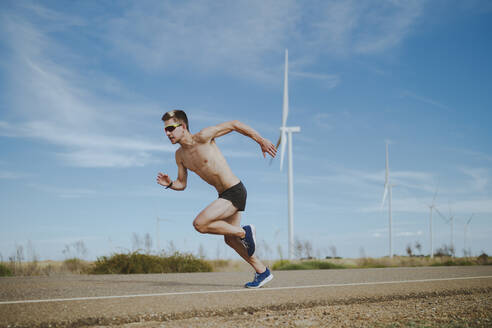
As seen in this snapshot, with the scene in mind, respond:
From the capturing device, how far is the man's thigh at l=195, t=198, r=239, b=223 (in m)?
5.57

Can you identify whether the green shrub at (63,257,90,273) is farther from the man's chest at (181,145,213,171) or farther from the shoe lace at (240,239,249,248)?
the man's chest at (181,145,213,171)

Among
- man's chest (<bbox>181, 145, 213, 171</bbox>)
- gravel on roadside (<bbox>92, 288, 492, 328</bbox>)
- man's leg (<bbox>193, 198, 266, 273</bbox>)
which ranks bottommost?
gravel on roadside (<bbox>92, 288, 492, 328</bbox>)

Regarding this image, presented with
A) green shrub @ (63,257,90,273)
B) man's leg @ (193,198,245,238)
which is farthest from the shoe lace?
green shrub @ (63,257,90,273)

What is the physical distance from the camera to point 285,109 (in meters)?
21.6

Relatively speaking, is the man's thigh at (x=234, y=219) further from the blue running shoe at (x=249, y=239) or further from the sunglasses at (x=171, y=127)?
the sunglasses at (x=171, y=127)

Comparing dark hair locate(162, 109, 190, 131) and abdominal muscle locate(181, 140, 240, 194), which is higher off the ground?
dark hair locate(162, 109, 190, 131)

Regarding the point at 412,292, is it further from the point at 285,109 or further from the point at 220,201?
the point at 285,109

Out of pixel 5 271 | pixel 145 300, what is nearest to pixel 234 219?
pixel 145 300

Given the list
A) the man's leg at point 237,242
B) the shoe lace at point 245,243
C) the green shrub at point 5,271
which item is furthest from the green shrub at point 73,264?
the shoe lace at point 245,243

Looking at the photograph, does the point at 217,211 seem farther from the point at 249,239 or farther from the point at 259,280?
the point at 259,280

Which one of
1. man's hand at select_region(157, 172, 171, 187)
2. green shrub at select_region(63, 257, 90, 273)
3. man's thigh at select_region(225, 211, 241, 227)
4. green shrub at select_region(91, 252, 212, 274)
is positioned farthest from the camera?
green shrub at select_region(63, 257, 90, 273)

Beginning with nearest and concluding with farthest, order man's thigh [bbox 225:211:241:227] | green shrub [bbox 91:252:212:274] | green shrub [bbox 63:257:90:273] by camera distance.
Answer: man's thigh [bbox 225:211:241:227] < green shrub [bbox 91:252:212:274] < green shrub [bbox 63:257:90:273]

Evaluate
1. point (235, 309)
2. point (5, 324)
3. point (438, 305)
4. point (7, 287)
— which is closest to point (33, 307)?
point (5, 324)

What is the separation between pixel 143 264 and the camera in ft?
42.0
